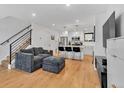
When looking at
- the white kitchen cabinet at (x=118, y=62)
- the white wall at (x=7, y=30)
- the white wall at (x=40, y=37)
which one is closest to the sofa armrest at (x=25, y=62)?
the white wall at (x=7, y=30)

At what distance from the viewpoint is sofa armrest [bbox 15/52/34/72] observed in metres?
3.68

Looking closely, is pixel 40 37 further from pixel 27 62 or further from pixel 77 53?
pixel 27 62

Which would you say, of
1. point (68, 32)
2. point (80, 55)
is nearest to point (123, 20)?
point (80, 55)

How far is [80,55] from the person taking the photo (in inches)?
245

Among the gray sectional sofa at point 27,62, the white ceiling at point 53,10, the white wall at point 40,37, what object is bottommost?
the gray sectional sofa at point 27,62

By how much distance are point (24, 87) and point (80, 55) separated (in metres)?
4.36

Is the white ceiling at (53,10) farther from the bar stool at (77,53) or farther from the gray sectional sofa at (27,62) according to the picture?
the bar stool at (77,53)

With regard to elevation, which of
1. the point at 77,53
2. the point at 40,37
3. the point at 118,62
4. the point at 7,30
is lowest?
the point at 77,53

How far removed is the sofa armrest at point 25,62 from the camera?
3.68 m

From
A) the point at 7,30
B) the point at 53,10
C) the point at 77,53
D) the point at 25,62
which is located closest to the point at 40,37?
the point at 7,30

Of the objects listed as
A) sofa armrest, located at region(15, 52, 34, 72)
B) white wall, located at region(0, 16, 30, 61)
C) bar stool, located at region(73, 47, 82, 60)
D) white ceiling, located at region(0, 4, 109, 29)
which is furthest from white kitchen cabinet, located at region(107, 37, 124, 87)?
white wall, located at region(0, 16, 30, 61)

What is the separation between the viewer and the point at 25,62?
3826 millimetres

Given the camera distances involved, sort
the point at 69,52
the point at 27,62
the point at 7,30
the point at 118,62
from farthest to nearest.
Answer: the point at 69,52 < the point at 7,30 < the point at 27,62 < the point at 118,62
